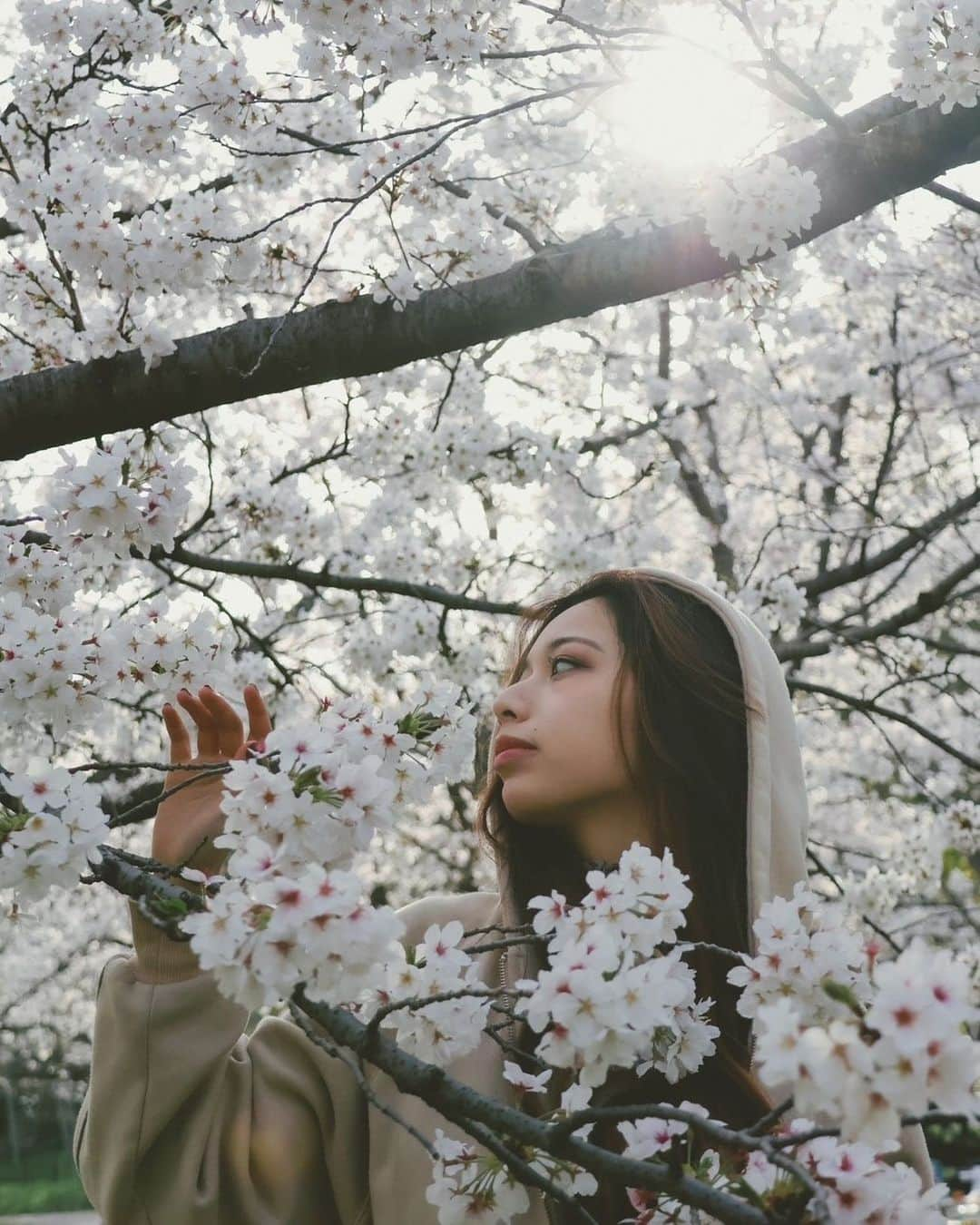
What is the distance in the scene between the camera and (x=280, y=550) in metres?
5.06

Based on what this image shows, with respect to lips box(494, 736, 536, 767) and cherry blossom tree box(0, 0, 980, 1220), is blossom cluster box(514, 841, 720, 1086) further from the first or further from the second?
lips box(494, 736, 536, 767)

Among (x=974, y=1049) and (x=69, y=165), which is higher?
(x=69, y=165)

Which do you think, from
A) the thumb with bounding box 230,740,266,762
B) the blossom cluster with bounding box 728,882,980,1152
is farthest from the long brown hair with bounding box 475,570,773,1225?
the blossom cluster with bounding box 728,882,980,1152

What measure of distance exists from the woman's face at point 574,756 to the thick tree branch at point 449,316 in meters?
0.70

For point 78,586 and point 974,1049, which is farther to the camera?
point 78,586

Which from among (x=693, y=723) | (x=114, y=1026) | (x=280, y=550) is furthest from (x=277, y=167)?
(x=114, y=1026)

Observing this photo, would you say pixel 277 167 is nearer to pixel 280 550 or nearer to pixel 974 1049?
pixel 280 550

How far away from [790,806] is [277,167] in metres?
2.87

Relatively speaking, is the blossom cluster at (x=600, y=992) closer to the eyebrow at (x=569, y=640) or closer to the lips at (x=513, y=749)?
the lips at (x=513, y=749)

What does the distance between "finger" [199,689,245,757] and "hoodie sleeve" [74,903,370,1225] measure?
0.87 ft

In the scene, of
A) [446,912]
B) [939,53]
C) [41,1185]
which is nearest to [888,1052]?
[446,912]

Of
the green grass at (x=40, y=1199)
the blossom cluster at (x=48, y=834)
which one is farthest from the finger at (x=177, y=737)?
the green grass at (x=40, y=1199)

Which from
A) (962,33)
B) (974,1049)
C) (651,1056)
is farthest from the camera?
(962,33)

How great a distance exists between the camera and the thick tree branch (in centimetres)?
216
